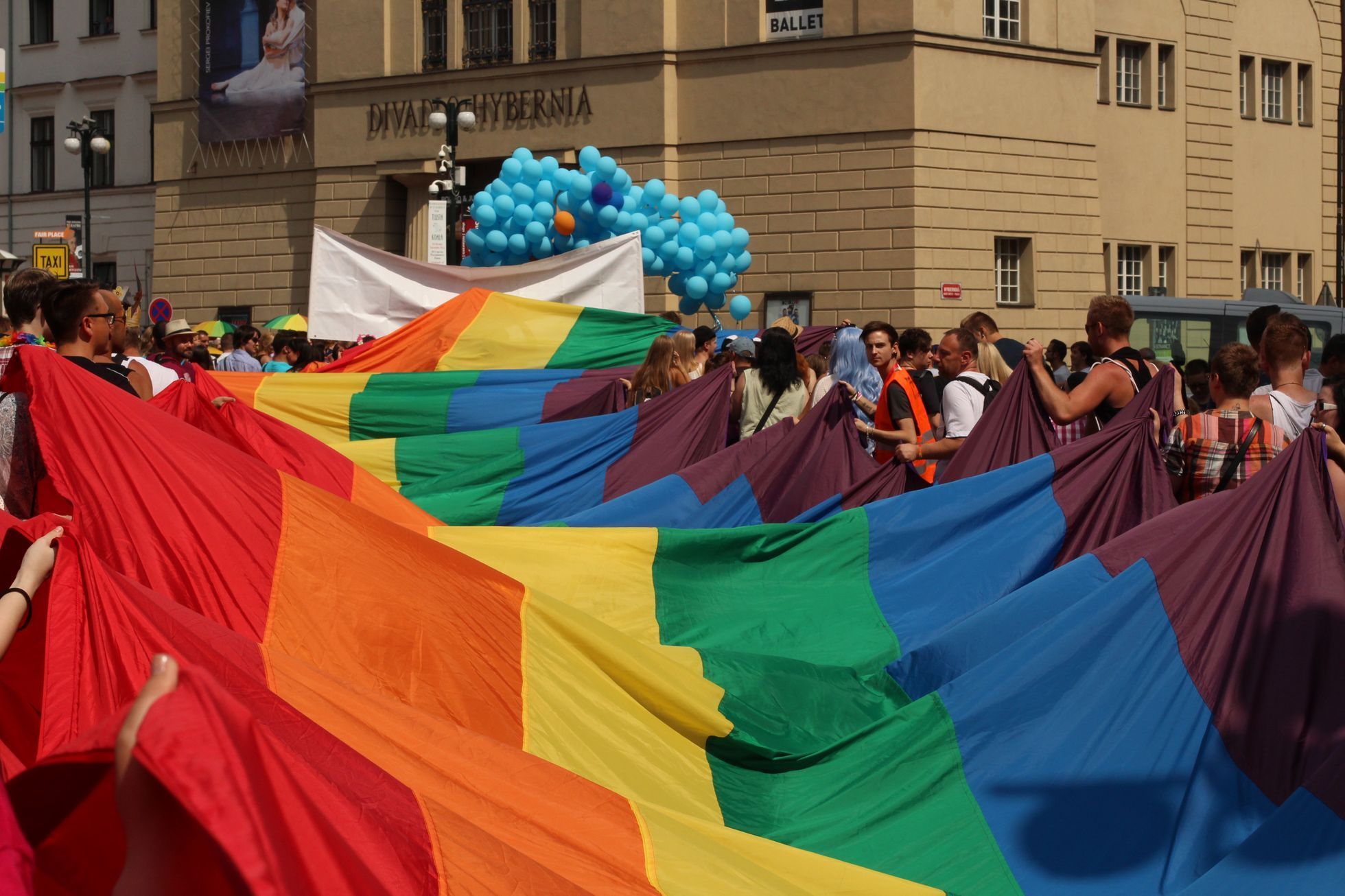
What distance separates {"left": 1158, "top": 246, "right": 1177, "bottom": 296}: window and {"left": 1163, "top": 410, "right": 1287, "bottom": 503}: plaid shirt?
2578cm

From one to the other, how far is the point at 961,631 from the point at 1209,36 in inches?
1155

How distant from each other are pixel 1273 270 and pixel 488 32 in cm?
1713

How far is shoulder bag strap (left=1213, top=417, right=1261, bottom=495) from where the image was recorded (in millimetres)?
6359

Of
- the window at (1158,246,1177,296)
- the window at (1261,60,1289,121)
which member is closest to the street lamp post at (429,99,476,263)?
the window at (1158,246,1177,296)

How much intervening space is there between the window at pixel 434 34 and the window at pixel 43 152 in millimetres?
16279

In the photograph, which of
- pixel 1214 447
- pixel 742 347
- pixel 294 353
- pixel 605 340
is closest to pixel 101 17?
pixel 294 353

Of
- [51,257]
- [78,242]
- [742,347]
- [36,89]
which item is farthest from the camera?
[36,89]

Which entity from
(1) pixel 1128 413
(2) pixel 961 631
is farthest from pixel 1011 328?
(2) pixel 961 631

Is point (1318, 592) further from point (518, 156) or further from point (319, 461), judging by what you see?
point (518, 156)

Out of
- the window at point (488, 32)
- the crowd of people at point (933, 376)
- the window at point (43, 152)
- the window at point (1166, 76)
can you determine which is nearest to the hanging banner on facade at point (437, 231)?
the crowd of people at point (933, 376)

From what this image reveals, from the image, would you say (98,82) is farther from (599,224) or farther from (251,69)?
(599,224)

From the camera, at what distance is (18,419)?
491 cm

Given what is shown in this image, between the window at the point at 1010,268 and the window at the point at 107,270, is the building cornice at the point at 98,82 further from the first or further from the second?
the window at the point at 1010,268

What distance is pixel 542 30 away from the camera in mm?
30484
